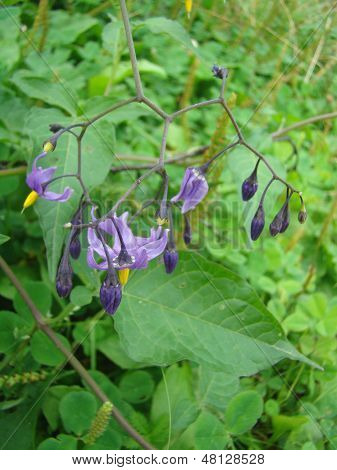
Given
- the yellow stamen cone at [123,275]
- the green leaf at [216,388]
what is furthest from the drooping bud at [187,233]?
the green leaf at [216,388]

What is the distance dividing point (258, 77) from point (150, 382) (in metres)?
2.16

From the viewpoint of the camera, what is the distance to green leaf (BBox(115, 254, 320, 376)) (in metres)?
1.18

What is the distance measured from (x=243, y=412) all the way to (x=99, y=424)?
356 mm

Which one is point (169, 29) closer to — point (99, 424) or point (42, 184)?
point (42, 184)

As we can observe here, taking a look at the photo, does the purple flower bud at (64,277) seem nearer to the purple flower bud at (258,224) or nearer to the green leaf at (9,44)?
the purple flower bud at (258,224)

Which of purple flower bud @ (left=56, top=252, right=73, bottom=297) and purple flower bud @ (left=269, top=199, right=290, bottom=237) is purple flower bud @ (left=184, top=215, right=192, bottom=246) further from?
purple flower bud @ (left=56, top=252, right=73, bottom=297)

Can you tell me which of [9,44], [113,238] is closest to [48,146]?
[113,238]

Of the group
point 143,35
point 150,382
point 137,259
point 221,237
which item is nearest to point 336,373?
point 150,382

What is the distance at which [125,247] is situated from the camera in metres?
1.08

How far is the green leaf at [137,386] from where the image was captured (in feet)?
4.81

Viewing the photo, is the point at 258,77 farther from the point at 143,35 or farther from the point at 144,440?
the point at 144,440

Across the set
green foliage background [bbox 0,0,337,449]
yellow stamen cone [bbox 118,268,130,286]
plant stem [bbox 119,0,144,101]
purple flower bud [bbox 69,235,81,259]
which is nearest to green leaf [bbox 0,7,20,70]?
green foliage background [bbox 0,0,337,449]

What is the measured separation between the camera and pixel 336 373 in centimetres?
156

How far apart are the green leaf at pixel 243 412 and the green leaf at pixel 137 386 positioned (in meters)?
0.24
